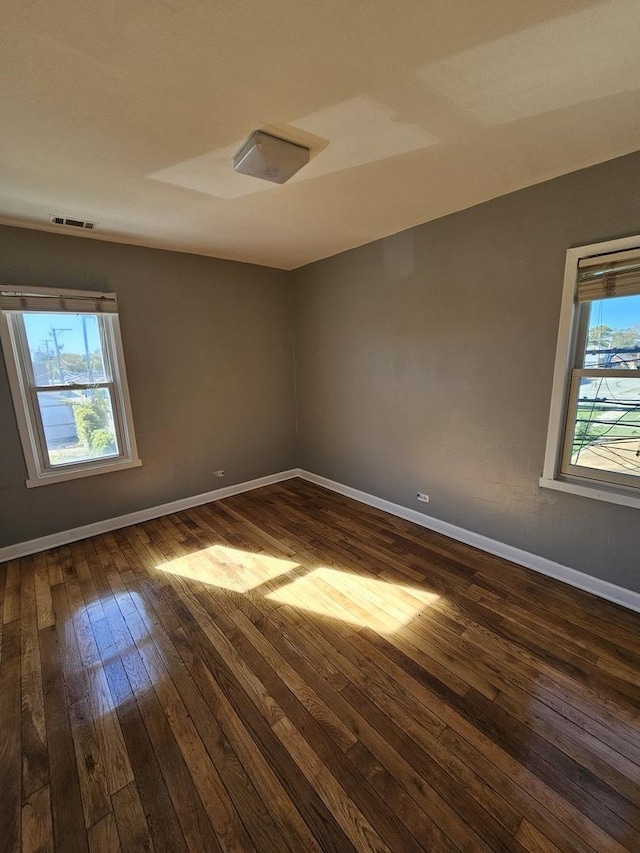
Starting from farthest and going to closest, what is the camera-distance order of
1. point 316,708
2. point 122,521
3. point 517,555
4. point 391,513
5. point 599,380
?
point 391,513 → point 122,521 → point 517,555 → point 599,380 → point 316,708

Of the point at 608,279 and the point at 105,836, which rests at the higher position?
the point at 608,279

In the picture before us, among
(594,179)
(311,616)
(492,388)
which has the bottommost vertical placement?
(311,616)

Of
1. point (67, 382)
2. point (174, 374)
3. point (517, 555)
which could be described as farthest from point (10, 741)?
point (517, 555)

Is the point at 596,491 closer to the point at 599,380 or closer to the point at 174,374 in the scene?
the point at 599,380

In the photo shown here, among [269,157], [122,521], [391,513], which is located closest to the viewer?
[269,157]

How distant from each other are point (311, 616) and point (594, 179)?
3.04 meters

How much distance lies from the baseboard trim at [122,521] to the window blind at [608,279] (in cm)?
352

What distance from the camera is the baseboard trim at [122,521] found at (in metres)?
2.80

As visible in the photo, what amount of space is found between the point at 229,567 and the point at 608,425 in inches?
109

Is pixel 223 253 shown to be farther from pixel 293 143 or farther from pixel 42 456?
pixel 42 456

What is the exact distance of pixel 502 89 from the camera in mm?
1338

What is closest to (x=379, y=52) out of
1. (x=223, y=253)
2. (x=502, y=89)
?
(x=502, y=89)

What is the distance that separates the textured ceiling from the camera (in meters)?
1.04

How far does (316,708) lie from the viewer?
152 cm
